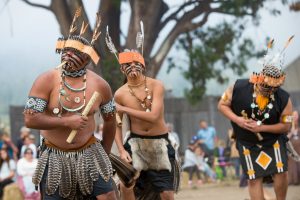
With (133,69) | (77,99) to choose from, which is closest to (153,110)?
(133,69)

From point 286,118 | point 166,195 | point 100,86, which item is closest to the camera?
point 100,86

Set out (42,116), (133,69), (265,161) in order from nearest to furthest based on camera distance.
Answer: (42,116), (133,69), (265,161)

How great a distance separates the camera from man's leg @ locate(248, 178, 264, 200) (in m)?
8.33

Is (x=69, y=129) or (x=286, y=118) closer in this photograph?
(x=69, y=129)

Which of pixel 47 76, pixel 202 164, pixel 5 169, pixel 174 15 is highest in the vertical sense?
pixel 174 15

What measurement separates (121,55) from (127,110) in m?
0.59

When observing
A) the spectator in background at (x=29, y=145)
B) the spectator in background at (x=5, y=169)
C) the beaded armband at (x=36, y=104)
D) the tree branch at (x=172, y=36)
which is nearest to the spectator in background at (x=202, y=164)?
the tree branch at (x=172, y=36)

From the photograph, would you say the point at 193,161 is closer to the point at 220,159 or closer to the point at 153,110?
the point at 220,159

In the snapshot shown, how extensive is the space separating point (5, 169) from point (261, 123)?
21.9 ft

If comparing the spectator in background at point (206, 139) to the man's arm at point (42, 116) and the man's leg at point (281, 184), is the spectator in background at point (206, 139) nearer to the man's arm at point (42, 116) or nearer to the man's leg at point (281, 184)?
the man's leg at point (281, 184)

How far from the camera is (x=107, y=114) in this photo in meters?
6.41

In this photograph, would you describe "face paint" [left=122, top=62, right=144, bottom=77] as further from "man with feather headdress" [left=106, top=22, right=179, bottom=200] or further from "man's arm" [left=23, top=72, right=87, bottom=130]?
"man's arm" [left=23, top=72, right=87, bottom=130]

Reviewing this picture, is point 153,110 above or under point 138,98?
under

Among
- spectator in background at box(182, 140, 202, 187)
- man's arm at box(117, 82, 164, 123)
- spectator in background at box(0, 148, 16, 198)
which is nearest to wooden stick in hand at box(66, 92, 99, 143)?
man's arm at box(117, 82, 164, 123)
